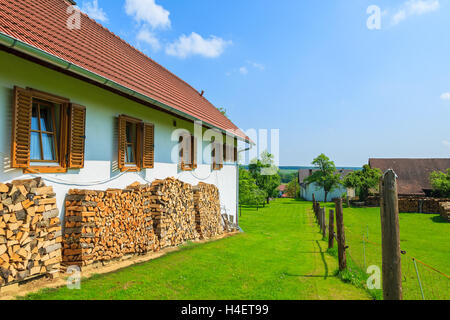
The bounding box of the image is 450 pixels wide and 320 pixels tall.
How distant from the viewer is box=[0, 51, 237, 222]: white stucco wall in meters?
4.81

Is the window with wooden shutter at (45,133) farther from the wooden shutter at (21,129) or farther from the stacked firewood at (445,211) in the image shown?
the stacked firewood at (445,211)

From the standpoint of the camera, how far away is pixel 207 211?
1180cm

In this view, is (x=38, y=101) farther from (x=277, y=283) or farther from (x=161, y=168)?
(x=277, y=283)

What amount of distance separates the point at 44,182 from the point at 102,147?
1782mm

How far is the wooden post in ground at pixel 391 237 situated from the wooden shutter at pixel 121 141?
6.01m

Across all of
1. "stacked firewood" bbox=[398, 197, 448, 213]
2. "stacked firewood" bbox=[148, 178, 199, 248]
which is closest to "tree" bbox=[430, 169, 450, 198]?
"stacked firewood" bbox=[398, 197, 448, 213]

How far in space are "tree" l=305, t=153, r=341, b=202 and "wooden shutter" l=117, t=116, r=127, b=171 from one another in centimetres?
4544

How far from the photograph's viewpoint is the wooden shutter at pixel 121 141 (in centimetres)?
745

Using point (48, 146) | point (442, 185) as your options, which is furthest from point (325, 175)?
point (48, 146)

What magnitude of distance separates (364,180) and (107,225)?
115 feet

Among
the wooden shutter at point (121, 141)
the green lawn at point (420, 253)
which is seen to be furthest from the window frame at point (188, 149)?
the green lawn at point (420, 253)

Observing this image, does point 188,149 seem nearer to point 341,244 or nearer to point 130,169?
point 130,169

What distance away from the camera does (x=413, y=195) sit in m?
35.0

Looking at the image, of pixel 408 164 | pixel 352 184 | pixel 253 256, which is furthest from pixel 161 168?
pixel 408 164
